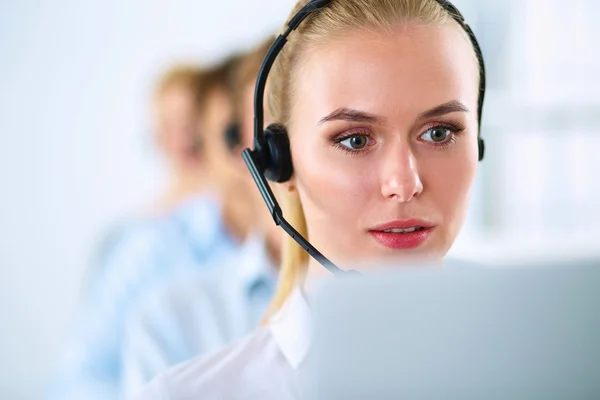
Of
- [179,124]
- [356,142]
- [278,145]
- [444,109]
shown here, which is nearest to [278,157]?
[278,145]

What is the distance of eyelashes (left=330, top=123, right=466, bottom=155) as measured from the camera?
878mm

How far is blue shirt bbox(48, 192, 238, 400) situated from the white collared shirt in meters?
1.32

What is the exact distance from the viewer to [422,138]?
88 cm

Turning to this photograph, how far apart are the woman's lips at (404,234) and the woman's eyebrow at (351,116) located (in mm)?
130

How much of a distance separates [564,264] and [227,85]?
2.20m

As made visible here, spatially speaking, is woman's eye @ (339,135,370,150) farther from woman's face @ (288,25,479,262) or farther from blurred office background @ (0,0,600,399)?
blurred office background @ (0,0,600,399)

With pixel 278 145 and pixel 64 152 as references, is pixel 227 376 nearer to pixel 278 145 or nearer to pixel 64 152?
pixel 278 145

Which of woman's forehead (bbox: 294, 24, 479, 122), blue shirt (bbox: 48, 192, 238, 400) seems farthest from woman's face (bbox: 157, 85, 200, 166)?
woman's forehead (bbox: 294, 24, 479, 122)

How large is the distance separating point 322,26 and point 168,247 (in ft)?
6.90

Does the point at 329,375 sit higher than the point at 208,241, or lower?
lower

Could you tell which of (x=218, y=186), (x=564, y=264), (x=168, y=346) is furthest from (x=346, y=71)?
(x=218, y=186)

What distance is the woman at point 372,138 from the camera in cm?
87

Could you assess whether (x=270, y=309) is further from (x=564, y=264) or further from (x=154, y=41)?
(x=154, y=41)

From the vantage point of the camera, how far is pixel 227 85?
2.63 m
